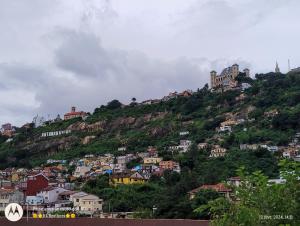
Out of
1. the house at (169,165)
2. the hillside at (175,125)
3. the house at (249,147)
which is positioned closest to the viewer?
the house at (169,165)

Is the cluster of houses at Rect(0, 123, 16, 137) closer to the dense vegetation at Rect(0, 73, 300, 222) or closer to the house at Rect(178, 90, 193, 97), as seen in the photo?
the dense vegetation at Rect(0, 73, 300, 222)

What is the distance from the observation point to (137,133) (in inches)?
3477

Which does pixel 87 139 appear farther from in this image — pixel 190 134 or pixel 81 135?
pixel 190 134

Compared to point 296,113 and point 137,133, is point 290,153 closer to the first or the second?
point 296,113

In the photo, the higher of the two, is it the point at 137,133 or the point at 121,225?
the point at 137,133

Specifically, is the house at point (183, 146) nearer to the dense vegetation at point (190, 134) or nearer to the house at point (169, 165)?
the dense vegetation at point (190, 134)

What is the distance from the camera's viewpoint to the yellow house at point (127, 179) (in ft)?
182

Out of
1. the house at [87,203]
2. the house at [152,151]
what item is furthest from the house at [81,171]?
the house at [87,203]

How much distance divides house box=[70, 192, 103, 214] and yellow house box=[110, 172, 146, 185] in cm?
865

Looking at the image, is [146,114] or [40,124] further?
[40,124]

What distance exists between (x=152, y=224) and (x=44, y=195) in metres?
33.7

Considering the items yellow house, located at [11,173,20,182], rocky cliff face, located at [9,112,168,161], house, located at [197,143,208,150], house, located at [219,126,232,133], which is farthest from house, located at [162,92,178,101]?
yellow house, located at [11,173,20,182]

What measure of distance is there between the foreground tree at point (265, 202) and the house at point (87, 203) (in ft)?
113

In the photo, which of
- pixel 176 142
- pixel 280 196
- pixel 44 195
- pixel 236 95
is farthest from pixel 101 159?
pixel 280 196
